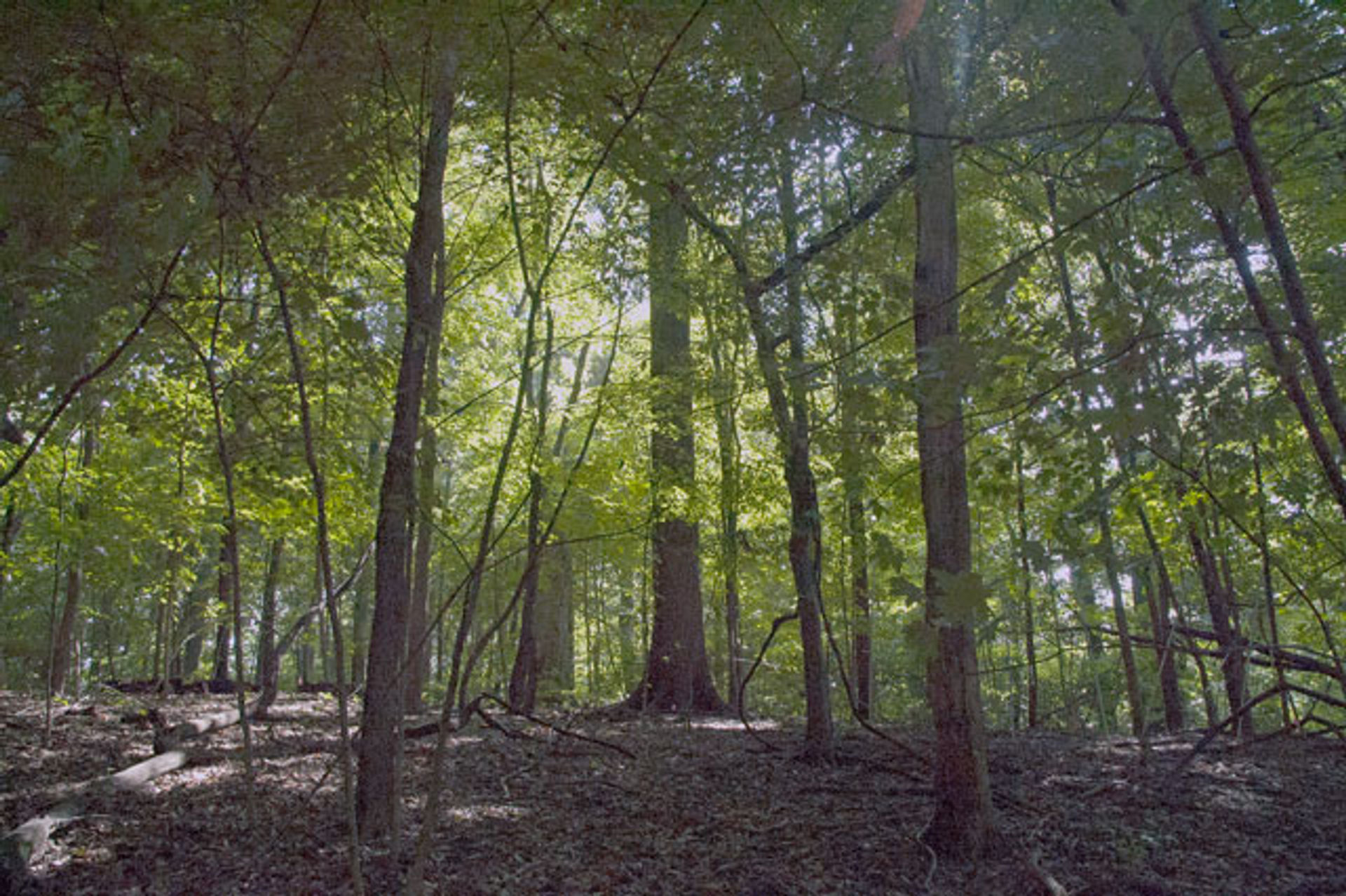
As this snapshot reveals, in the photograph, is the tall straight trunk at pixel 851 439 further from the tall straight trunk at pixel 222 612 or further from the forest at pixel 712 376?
the tall straight trunk at pixel 222 612

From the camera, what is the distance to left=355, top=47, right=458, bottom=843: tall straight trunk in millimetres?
4199

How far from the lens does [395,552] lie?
14.4ft

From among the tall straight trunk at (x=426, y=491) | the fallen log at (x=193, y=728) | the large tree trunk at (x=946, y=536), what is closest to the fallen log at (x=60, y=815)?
the fallen log at (x=193, y=728)

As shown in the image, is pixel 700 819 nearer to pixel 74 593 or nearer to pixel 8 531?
pixel 74 593

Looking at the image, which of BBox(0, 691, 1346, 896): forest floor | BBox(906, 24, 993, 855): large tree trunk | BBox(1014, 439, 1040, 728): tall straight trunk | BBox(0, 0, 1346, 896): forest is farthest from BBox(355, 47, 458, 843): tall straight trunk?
BBox(1014, 439, 1040, 728): tall straight trunk

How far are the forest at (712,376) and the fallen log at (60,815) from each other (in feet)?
0.09

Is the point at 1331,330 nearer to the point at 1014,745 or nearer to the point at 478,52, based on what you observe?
the point at 1014,745

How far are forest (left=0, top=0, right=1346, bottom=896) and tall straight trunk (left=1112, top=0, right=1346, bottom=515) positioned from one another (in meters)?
0.02

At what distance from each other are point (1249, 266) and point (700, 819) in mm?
4007

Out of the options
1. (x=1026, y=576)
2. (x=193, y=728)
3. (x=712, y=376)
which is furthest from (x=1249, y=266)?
(x=193, y=728)

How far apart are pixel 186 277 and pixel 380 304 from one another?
14.5ft

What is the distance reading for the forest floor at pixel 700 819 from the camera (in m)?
3.94

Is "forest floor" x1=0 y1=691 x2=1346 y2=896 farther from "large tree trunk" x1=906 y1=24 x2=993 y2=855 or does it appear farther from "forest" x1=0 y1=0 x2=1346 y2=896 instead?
"large tree trunk" x1=906 y1=24 x2=993 y2=855

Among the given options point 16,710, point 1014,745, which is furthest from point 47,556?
point 1014,745
